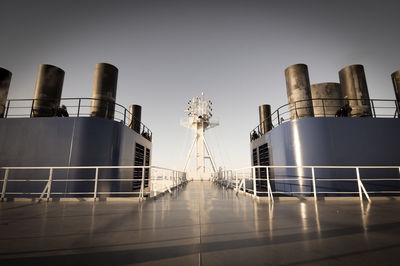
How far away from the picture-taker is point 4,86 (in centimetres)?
1038

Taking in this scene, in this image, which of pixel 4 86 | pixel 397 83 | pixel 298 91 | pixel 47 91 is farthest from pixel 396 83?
pixel 4 86

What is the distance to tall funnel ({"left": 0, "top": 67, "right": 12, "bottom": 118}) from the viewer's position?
10.0 meters

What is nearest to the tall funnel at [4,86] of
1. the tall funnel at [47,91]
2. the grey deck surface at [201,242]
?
the tall funnel at [47,91]

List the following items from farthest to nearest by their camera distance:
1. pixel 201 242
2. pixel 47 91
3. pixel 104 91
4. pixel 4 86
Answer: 1. pixel 104 91
2. pixel 4 86
3. pixel 47 91
4. pixel 201 242

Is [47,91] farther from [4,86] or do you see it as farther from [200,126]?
[200,126]

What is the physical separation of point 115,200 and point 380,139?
1153 cm

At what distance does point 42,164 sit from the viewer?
8227mm

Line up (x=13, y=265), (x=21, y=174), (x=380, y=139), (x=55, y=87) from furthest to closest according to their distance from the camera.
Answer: (x=55, y=87), (x=380, y=139), (x=21, y=174), (x=13, y=265)

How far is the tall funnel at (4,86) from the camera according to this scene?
33.0 ft

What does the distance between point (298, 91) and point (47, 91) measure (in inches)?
511

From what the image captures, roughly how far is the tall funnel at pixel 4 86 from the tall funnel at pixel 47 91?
1829 millimetres

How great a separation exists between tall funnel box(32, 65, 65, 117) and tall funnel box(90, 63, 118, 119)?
181cm

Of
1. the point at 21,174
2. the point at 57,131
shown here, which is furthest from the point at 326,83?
the point at 21,174

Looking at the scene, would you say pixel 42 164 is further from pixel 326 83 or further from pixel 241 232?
pixel 326 83
